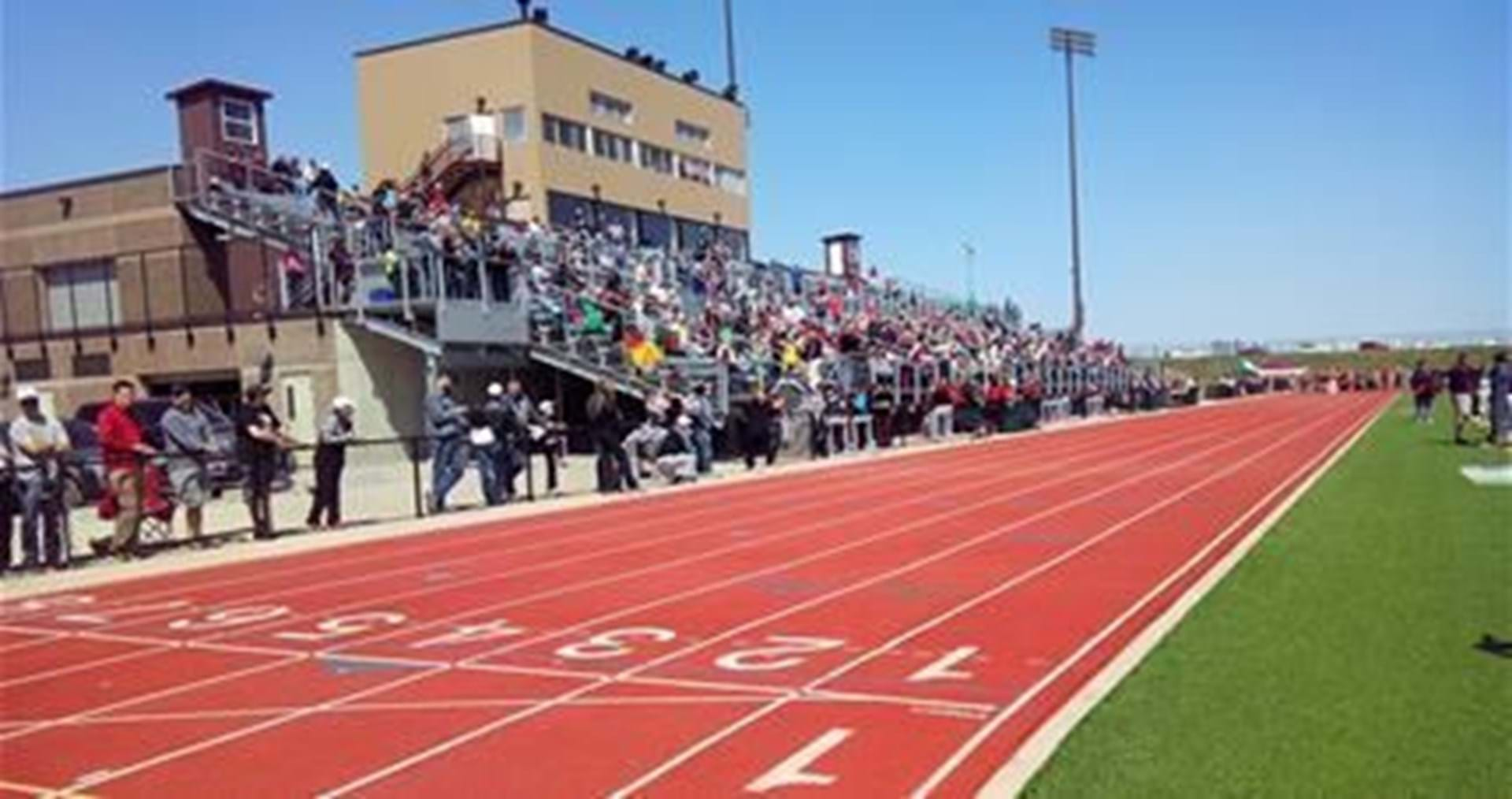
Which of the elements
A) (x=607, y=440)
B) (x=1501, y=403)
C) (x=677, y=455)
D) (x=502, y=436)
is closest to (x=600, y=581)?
(x=502, y=436)

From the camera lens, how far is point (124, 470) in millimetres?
15125

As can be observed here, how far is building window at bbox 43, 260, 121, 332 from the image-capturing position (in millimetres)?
33250

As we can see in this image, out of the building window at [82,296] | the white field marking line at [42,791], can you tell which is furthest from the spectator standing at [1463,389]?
the building window at [82,296]

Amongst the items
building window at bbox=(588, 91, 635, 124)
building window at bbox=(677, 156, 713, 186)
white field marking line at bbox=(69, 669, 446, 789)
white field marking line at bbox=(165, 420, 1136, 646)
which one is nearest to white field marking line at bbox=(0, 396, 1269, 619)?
white field marking line at bbox=(165, 420, 1136, 646)

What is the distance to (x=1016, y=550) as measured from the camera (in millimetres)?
13141

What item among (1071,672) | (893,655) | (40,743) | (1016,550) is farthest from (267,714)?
(1016,550)

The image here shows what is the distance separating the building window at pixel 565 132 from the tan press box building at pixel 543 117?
4 centimetres

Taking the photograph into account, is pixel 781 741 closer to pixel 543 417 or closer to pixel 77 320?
pixel 543 417

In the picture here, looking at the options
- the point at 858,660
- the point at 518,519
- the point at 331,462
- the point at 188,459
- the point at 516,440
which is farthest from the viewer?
the point at 516,440

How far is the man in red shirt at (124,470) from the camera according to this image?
15.1m

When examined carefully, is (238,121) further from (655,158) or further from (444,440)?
(655,158)

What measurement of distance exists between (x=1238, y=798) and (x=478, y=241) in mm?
25609

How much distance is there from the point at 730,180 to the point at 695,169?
3193 millimetres

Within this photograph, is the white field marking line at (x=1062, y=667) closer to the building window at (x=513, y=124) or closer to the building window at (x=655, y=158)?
the building window at (x=513, y=124)
